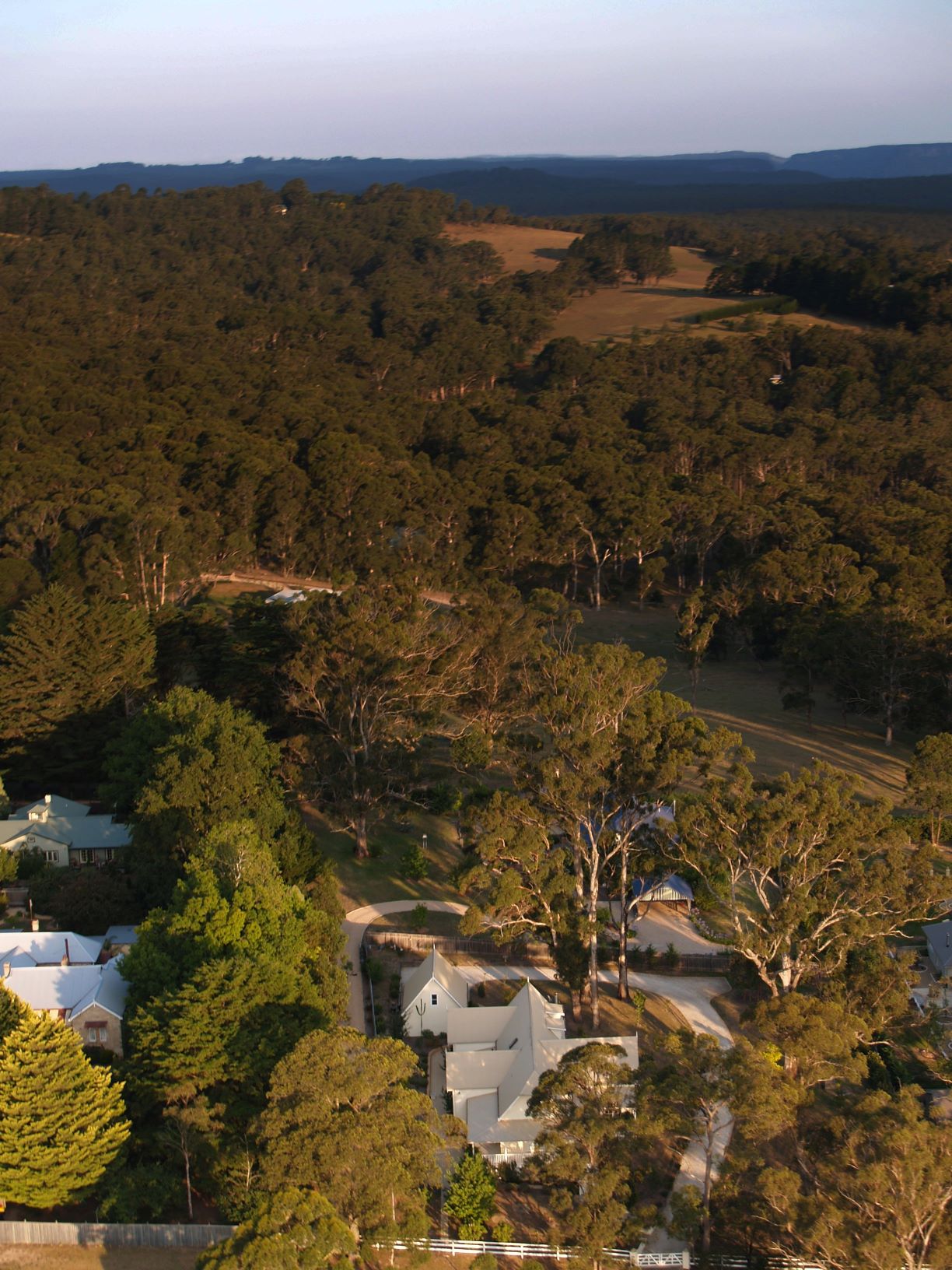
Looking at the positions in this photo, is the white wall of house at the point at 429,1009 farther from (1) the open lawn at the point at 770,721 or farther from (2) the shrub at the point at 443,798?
(1) the open lawn at the point at 770,721

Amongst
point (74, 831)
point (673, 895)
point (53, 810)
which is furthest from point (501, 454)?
point (74, 831)

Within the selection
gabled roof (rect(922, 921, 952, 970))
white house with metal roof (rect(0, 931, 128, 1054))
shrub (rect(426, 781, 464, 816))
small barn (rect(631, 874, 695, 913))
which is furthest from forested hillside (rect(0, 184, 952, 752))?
white house with metal roof (rect(0, 931, 128, 1054))

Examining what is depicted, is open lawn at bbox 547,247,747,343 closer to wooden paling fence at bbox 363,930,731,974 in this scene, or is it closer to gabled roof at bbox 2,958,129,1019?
wooden paling fence at bbox 363,930,731,974

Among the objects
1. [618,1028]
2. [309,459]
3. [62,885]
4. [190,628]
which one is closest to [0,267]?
[309,459]

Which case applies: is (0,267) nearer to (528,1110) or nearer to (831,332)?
(831,332)

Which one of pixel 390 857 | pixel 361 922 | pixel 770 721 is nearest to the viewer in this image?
pixel 361 922

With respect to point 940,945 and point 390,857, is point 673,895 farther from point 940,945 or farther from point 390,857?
point 390,857
